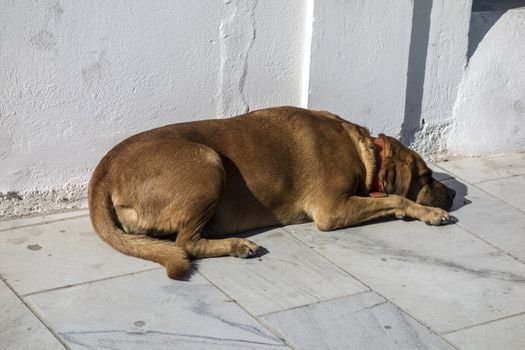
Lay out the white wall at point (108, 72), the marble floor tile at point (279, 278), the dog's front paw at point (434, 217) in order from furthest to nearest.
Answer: the dog's front paw at point (434, 217) → the white wall at point (108, 72) → the marble floor tile at point (279, 278)

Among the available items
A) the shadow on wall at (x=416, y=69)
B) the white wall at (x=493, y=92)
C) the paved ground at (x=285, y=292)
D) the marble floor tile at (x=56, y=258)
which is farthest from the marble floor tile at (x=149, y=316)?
the white wall at (x=493, y=92)

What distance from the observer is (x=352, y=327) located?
506 centimetres

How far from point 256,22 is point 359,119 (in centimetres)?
116

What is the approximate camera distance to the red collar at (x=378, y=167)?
Result: 6457 millimetres

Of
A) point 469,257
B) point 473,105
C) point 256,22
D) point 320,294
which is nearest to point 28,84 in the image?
point 256,22

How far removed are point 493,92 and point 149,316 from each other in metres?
3.85

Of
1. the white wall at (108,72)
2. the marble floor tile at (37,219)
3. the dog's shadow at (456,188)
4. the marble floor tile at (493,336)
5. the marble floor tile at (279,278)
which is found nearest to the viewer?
the marble floor tile at (493,336)

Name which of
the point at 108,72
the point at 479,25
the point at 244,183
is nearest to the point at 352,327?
the point at 244,183

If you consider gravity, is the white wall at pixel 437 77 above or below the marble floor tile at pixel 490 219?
above

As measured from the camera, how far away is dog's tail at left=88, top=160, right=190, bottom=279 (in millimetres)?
5570

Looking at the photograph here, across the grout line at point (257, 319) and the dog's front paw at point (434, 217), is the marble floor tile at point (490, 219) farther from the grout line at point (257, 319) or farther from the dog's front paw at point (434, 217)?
the grout line at point (257, 319)

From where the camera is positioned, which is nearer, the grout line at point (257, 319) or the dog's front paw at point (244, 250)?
the grout line at point (257, 319)

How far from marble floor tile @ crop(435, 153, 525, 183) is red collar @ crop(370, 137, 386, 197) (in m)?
1.15

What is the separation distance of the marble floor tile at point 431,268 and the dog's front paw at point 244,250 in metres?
0.47
